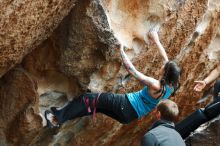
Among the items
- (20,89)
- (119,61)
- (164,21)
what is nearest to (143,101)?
(119,61)

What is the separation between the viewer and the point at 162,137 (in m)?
4.86

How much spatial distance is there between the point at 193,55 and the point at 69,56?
232 centimetres

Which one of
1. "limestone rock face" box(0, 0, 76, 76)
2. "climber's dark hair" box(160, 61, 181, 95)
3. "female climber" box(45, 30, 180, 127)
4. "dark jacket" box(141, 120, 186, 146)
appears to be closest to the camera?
"dark jacket" box(141, 120, 186, 146)

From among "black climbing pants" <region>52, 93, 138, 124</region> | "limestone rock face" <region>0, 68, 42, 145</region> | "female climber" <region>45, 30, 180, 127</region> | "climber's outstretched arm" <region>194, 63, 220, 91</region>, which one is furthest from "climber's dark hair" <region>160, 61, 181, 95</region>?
"limestone rock face" <region>0, 68, 42, 145</region>

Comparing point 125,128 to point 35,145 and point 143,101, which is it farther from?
point 143,101

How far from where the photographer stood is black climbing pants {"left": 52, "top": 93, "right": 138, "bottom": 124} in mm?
6582

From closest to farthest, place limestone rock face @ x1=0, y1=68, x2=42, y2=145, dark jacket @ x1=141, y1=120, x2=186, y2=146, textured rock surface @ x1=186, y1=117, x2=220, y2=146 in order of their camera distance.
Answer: dark jacket @ x1=141, y1=120, x2=186, y2=146, textured rock surface @ x1=186, y1=117, x2=220, y2=146, limestone rock face @ x1=0, y1=68, x2=42, y2=145

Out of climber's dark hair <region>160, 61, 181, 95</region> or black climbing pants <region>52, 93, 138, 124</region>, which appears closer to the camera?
climber's dark hair <region>160, 61, 181, 95</region>

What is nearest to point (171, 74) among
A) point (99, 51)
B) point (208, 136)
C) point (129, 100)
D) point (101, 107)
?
point (129, 100)

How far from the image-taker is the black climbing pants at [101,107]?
6.58m

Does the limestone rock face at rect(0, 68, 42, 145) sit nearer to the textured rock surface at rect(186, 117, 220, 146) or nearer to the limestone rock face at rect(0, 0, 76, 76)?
the limestone rock face at rect(0, 0, 76, 76)

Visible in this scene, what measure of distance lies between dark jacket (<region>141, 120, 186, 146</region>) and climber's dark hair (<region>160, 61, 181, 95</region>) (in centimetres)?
109

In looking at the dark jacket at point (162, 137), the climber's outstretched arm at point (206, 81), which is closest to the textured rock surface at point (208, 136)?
the climber's outstretched arm at point (206, 81)

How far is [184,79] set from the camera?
8734 millimetres
